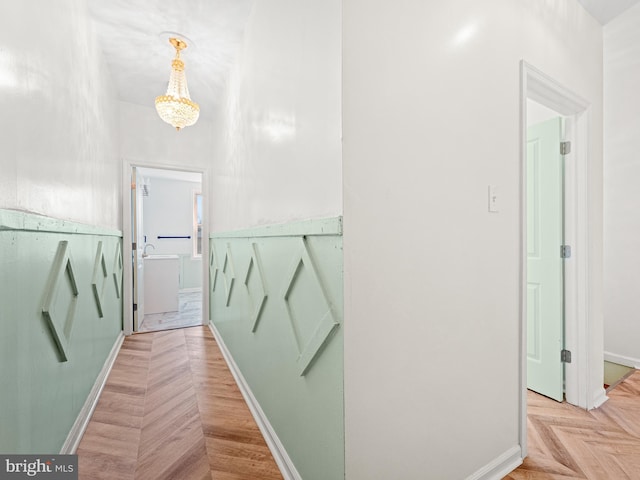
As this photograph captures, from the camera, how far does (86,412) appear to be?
1861 millimetres

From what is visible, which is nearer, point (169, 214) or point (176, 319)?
point (176, 319)

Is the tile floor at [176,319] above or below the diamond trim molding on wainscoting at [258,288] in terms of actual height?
below

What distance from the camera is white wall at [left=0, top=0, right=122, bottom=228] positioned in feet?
3.38

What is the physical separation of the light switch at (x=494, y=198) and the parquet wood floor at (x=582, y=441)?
51.3 inches

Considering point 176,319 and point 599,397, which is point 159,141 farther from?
point 599,397

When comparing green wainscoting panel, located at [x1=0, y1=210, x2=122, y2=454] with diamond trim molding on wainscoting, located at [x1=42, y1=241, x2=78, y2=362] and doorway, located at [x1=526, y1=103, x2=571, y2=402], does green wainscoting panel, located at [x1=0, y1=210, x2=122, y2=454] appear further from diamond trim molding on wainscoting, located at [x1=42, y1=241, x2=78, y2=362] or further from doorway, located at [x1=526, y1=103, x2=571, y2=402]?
doorway, located at [x1=526, y1=103, x2=571, y2=402]

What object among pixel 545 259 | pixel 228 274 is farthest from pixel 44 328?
pixel 545 259

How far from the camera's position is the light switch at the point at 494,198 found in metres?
1.39

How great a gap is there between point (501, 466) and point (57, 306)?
227cm

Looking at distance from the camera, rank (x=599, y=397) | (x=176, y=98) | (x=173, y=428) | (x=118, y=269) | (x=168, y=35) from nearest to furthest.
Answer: (x=173, y=428), (x=599, y=397), (x=168, y=35), (x=176, y=98), (x=118, y=269)

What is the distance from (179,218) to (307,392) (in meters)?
6.61

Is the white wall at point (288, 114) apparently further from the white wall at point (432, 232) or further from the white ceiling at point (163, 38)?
the white ceiling at point (163, 38)

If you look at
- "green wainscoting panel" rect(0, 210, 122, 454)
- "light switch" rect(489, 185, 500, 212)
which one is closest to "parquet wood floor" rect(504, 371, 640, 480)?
"light switch" rect(489, 185, 500, 212)

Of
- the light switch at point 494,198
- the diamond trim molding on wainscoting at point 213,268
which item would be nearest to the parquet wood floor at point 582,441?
the light switch at point 494,198
